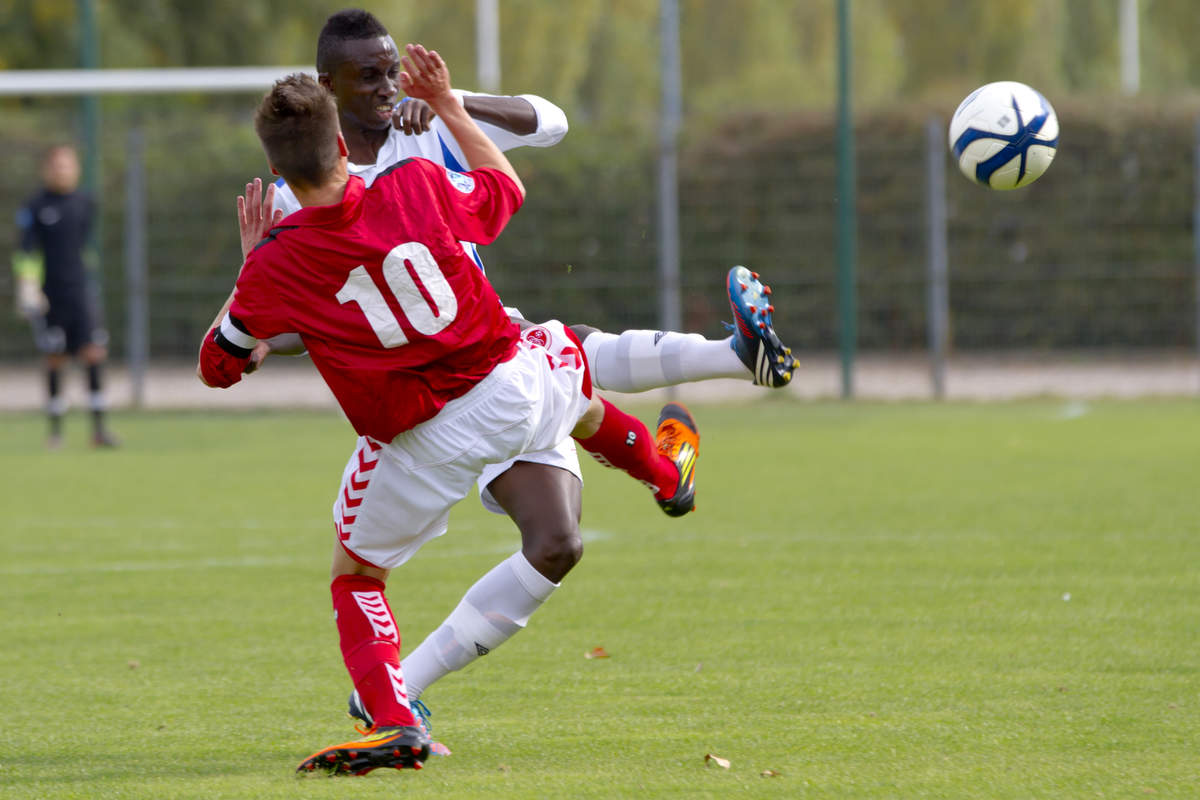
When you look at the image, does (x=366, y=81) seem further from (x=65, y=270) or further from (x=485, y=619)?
(x=65, y=270)

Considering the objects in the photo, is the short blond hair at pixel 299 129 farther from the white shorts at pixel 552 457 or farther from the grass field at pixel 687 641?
the grass field at pixel 687 641

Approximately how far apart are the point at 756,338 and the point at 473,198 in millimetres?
1065

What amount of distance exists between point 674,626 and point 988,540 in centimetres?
225

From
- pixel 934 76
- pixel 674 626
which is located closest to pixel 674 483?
pixel 674 626

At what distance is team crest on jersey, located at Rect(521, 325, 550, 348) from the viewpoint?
444 cm

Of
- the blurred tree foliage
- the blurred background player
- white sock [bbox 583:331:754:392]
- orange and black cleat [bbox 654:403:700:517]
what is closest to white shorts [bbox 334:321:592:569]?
white sock [bbox 583:331:754:392]

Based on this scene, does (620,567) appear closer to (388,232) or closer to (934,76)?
(388,232)

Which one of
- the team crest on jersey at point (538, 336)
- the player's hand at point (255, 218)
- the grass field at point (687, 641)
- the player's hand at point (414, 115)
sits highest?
the player's hand at point (414, 115)

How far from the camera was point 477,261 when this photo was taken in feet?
14.5

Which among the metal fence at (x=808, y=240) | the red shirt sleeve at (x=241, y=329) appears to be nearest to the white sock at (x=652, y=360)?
the red shirt sleeve at (x=241, y=329)

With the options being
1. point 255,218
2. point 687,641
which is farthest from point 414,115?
point 687,641

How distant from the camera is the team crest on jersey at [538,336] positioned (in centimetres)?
444

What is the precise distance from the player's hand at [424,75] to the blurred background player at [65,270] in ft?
30.0

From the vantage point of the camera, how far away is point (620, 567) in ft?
23.4
